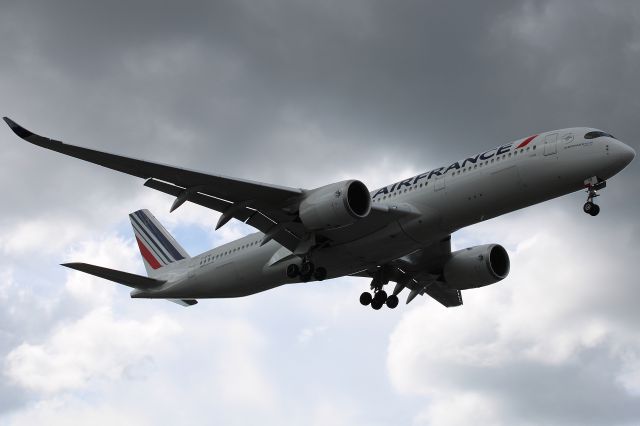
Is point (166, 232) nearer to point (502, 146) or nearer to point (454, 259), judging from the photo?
point (454, 259)

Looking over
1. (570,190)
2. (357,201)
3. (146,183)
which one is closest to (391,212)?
(357,201)

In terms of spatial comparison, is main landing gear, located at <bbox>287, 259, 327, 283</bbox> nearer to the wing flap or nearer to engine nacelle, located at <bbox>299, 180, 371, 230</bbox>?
the wing flap

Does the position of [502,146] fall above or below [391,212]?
above

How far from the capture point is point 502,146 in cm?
3288

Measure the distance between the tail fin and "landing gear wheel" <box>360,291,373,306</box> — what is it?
909 cm

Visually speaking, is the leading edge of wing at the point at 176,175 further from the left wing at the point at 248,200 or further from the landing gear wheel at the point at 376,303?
the landing gear wheel at the point at 376,303

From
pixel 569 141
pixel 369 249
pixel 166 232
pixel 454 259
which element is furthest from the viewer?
pixel 166 232

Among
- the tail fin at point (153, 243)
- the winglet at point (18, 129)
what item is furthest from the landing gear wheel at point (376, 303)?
the winglet at point (18, 129)

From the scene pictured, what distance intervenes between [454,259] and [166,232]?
15555 mm

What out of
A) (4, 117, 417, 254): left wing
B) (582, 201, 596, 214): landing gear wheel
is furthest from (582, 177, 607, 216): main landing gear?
(4, 117, 417, 254): left wing

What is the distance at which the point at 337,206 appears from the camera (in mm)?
31531

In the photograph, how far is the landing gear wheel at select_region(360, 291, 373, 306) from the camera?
Answer: 40.9 metres

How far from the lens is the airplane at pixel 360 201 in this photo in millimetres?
31188

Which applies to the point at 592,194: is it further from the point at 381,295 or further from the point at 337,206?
the point at 381,295
